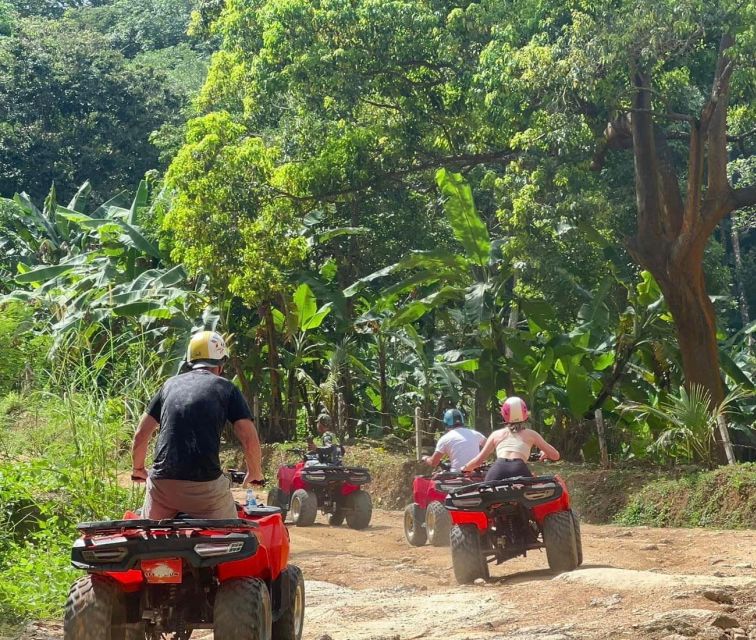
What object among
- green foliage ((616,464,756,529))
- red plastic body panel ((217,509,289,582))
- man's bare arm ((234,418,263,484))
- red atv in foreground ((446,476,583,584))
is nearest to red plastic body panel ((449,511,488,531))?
red atv in foreground ((446,476,583,584))

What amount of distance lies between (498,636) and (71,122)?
33.3 meters

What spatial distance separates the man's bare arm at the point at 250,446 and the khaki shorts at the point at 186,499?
17 centimetres

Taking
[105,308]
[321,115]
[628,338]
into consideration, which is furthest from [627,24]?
[105,308]

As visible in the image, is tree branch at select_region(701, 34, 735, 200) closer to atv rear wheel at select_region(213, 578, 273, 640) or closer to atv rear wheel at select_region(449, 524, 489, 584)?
atv rear wheel at select_region(449, 524, 489, 584)

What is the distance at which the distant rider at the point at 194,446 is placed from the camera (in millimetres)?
6152

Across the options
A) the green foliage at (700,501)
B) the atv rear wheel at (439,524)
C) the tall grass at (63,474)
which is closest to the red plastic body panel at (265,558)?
the tall grass at (63,474)

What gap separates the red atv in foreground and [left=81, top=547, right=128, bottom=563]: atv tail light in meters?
→ 4.65

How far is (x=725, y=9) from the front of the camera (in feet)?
46.2

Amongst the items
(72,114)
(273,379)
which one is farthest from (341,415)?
(72,114)

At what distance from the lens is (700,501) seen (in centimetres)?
1465

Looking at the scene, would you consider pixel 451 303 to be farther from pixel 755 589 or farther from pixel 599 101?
pixel 755 589

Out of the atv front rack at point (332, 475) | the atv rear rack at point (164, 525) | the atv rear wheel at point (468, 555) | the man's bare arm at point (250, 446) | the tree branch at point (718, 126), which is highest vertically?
the tree branch at point (718, 126)

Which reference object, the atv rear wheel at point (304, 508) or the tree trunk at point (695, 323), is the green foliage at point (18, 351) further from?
the tree trunk at point (695, 323)

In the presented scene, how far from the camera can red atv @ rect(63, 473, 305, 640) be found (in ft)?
19.0
